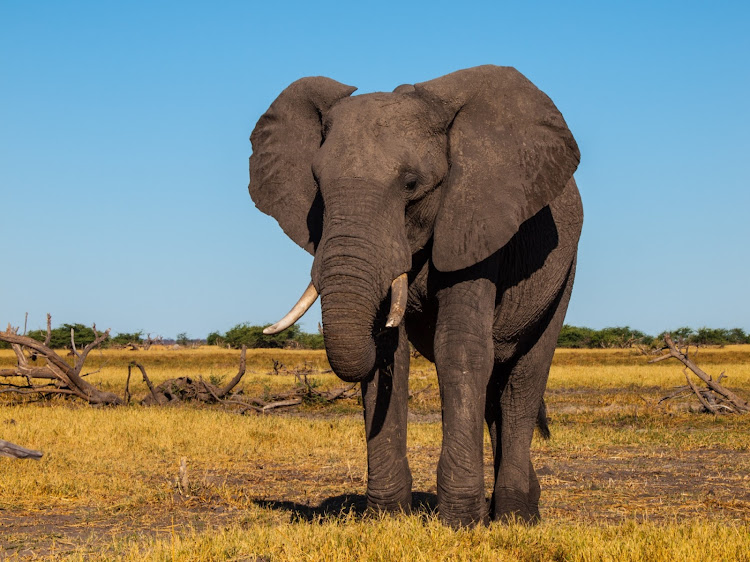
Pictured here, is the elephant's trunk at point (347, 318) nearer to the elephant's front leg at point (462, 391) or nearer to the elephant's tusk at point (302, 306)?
the elephant's tusk at point (302, 306)

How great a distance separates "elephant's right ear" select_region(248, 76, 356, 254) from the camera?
6.55 meters

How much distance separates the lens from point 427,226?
5.87 meters

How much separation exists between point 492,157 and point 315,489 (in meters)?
4.57

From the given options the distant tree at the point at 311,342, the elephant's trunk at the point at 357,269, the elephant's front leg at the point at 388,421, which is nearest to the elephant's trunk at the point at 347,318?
the elephant's trunk at the point at 357,269

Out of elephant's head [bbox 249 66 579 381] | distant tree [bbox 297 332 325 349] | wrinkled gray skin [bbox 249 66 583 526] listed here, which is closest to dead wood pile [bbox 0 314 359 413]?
wrinkled gray skin [bbox 249 66 583 526]

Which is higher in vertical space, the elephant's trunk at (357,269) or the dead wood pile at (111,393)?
the elephant's trunk at (357,269)

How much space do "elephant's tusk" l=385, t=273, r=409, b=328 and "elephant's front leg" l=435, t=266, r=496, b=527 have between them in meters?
0.57

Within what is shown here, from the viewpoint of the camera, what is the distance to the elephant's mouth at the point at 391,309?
5.25 metres

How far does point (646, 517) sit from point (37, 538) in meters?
4.61

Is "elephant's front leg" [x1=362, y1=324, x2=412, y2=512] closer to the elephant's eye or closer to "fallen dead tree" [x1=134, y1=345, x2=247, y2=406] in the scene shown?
the elephant's eye

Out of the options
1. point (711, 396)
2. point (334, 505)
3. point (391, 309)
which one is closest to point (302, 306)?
point (391, 309)

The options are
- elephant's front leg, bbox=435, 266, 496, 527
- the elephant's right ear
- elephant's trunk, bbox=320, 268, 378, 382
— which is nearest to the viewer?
elephant's trunk, bbox=320, 268, 378, 382

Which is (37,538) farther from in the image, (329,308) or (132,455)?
(132,455)

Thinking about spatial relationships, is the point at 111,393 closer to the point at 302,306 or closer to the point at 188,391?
the point at 188,391
